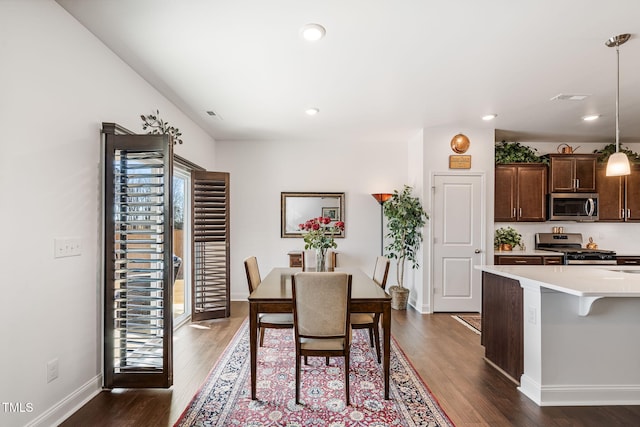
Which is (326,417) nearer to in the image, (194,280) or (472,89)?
(194,280)

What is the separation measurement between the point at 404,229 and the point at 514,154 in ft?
6.84

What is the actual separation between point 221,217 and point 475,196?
143 inches

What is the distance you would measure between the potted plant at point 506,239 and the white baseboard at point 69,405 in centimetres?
511

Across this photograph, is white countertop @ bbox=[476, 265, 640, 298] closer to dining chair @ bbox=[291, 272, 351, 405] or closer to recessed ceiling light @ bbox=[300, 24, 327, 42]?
dining chair @ bbox=[291, 272, 351, 405]

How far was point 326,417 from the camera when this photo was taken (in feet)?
7.14

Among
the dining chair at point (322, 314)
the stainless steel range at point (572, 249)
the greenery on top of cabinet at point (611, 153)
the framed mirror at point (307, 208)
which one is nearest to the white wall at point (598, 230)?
the stainless steel range at point (572, 249)

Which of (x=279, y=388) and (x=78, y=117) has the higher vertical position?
(x=78, y=117)

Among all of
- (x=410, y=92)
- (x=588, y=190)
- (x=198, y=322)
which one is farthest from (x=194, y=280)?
(x=588, y=190)

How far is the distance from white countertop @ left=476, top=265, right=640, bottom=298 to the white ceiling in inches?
69.0

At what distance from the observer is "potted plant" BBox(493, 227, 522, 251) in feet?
16.4

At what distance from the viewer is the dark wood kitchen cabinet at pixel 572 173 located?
4.98 meters

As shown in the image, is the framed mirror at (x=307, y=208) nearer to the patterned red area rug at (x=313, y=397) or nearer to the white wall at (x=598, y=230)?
the patterned red area rug at (x=313, y=397)

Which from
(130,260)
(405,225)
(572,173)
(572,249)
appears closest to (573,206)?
(572,173)

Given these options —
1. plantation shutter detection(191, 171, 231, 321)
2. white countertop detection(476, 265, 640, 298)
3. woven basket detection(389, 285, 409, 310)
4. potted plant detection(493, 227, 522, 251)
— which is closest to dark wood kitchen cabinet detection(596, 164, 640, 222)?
potted plant detection(493, 227, 522, 251)
